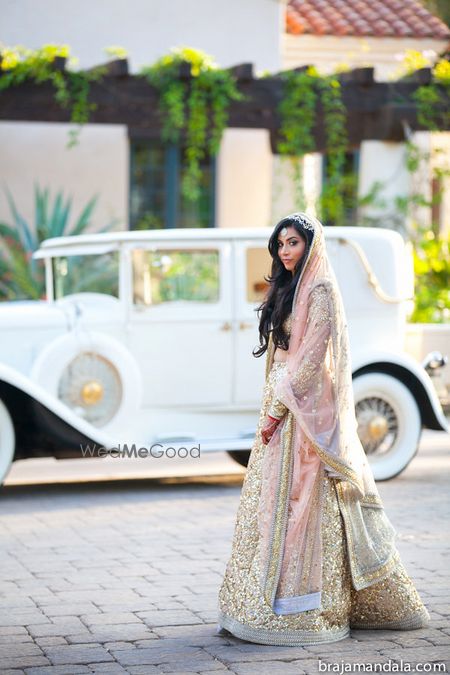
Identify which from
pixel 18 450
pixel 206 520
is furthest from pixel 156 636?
pixel 18 450

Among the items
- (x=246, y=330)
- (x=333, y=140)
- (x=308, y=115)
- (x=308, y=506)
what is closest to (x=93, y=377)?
(x=246, y=330)

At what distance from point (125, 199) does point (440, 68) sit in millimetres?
4533

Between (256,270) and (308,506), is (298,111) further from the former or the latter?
(308,506)

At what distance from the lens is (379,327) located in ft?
27.8

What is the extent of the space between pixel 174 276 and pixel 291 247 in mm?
3850

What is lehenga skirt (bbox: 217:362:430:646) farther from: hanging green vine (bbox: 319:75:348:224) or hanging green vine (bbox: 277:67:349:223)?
hanging green vine (bbox: 319:75:348:224)

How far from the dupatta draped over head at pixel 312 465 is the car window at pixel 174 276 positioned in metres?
3.77

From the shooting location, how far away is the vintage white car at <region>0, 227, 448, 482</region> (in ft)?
25.8

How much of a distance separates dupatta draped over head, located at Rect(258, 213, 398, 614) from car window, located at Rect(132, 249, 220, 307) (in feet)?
12.4

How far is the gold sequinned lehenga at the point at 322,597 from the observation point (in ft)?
14.1

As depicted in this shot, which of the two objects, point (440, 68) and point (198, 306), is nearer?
point (198, 306)

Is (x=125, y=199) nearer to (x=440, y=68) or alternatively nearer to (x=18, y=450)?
(x=440, y=68)

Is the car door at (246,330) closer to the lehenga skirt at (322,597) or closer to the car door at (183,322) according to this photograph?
the car door at (183,322)

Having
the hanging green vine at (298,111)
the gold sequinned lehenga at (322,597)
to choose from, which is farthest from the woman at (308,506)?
the hanging green vine at (298,111)
